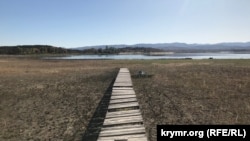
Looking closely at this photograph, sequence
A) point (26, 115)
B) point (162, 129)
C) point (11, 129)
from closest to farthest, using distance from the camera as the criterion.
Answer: point (162, 129), point (11, 129), point (26, 115)

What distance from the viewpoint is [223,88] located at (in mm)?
21719

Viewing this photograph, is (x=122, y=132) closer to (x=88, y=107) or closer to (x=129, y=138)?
(x=129, y=138)

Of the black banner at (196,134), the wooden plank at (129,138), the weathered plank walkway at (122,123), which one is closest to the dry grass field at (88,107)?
the weathered plank walkway at (122,123)

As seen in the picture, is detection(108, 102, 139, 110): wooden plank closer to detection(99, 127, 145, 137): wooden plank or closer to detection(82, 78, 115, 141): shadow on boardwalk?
detection(82, 78, 115, 141): shadow on boardwalk

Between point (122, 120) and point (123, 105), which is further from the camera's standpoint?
point (123, 105)

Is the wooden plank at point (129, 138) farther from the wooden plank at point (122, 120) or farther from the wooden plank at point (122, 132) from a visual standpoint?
the wooden plank at point (122, 120)

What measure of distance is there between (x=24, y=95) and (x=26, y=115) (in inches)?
245

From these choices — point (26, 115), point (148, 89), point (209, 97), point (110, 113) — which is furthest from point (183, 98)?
point (26, 115)

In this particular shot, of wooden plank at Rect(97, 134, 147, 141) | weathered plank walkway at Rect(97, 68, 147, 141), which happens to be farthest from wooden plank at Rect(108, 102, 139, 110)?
wooden plank at Rect(97, 134, 147, 141)

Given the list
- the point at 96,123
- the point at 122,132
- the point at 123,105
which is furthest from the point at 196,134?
the point at 123,105

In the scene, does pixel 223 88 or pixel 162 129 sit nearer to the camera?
pixel 162 129

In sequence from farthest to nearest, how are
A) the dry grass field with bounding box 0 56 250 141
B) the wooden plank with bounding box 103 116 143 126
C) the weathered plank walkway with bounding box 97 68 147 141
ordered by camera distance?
the dry grass field with bounding box 0 56 250 141 < the wooden plank with bounding box 103 116 143 126 < the weathered plank walkway with bounding box 97 68 147 141

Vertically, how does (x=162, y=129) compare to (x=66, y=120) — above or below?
above

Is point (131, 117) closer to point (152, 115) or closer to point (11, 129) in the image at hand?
point (152, 115)
